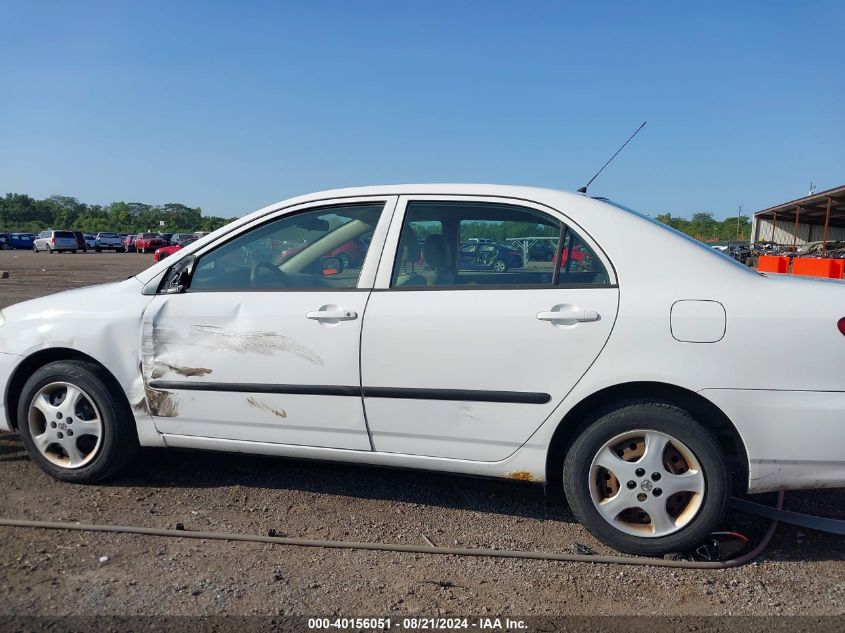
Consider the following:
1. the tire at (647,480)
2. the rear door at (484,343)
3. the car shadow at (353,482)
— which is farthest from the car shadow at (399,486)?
the rear door at (484,343)

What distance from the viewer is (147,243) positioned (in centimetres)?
5188

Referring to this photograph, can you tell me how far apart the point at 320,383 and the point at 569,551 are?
55.5 inches

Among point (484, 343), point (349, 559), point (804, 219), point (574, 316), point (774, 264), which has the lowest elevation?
point (349, 559)

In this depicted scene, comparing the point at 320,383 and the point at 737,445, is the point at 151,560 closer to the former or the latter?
the point at 320,383

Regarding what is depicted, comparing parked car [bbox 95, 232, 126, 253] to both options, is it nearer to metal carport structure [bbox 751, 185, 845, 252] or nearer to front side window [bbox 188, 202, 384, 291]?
metal carport structure [bbox 751, 185, 845, 252]

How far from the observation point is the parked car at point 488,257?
3.46 meters

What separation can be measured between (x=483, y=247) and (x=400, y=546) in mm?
1494

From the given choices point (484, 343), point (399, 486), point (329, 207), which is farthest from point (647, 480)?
point (329, 207)

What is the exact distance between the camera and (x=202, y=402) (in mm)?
3668

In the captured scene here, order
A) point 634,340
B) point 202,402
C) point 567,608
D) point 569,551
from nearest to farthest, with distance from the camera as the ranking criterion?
point 567,608
point 634,340
point 569,551
point 202,402

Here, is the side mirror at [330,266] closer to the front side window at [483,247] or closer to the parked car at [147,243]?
the front side window at [483,247]

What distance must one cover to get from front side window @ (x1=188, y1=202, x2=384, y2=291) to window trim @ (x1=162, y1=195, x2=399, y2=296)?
0.05ft

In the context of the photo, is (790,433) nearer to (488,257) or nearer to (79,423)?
(488,257)

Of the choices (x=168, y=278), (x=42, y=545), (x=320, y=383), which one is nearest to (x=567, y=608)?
(x=320, y=383)
